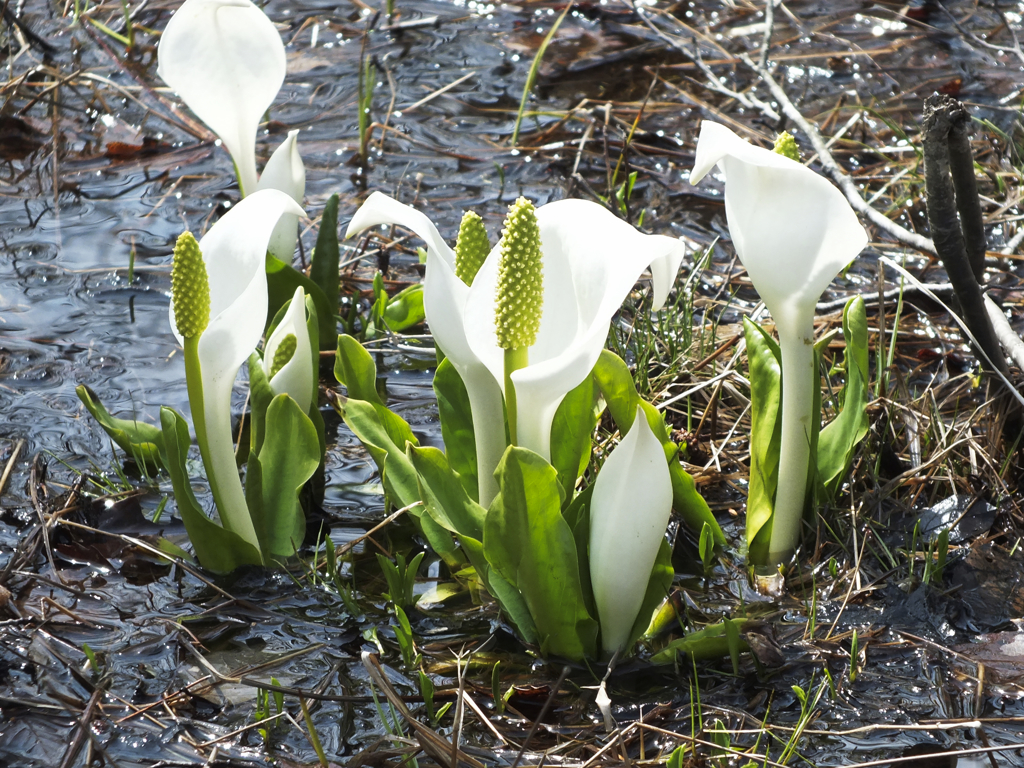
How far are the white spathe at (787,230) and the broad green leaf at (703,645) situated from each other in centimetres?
41

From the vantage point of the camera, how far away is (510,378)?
1509 millimetres

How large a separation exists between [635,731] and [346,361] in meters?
0.88

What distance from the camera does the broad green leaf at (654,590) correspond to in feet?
5.41

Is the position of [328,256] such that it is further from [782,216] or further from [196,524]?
[782,216]

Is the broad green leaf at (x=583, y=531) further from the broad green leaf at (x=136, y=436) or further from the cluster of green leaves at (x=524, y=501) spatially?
the broad green leaf at (x=136, y=436)

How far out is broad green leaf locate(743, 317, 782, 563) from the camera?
6.10 feet

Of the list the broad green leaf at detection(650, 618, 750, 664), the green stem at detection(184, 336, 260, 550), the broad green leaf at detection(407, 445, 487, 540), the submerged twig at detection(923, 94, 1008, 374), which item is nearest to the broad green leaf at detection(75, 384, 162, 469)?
the green stem at detection(184, 336, 260, 550)

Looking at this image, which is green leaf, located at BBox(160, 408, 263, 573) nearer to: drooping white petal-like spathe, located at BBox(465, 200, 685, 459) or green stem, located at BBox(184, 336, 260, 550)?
green stem, located at BBox(184, 336, 260, 550)

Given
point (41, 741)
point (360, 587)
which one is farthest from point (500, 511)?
point (41, 741)

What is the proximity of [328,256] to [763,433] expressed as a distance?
1209 mm

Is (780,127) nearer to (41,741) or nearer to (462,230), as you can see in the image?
(462,230)

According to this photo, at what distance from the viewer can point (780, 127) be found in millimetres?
3656

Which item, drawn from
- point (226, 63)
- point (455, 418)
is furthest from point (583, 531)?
point (226, 63)

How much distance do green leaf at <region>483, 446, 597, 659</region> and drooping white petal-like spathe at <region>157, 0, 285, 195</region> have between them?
1.23 meters
